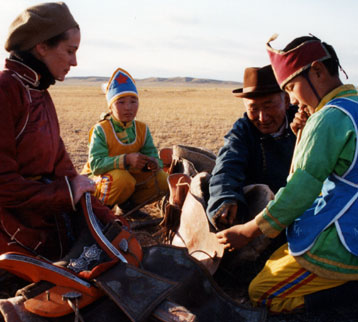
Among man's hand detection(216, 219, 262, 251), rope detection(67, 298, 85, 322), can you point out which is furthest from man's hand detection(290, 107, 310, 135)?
rope detection(67, 298, 85, 322)

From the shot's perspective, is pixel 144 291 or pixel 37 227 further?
pixel 37 227

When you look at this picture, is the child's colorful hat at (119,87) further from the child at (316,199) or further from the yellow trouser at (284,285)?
the yellow trouser at (284,285)

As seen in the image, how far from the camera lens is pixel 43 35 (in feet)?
9.25

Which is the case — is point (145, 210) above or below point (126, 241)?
below

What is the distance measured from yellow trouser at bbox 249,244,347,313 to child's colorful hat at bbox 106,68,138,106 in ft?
8.81

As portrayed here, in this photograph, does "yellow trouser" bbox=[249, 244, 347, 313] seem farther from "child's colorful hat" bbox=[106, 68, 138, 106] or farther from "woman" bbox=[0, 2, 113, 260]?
"child's colorful hat" bbox=[106, 68, 138, 106]

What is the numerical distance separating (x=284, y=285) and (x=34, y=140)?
184 centimetres

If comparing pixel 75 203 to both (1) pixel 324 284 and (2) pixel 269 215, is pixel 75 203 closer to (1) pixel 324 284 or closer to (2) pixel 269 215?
(2) pixel 269 215

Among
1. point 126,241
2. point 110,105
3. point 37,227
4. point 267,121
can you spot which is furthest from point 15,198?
point 110,105

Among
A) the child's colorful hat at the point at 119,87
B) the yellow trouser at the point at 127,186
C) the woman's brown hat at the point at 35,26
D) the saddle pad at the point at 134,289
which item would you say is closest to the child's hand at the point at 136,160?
the yellow trouser at the point at 127,186

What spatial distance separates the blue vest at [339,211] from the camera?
8.25 ft

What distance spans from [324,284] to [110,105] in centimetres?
309

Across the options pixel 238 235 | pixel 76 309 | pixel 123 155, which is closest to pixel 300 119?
pixel 238 235

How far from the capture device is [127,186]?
471cm
